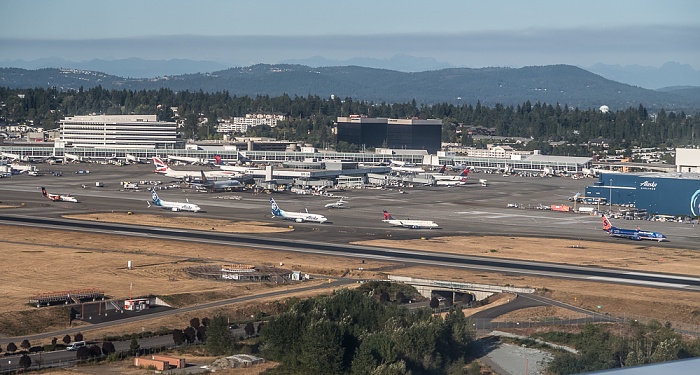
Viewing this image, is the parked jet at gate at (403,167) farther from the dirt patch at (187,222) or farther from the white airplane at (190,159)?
the dirt patch at (187,222)

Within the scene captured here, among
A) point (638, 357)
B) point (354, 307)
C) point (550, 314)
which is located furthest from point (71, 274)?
point (638, 357)

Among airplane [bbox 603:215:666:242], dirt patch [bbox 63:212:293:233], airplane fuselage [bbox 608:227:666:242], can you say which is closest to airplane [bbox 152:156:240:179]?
dirt patch [bbox 63:212:293:233]

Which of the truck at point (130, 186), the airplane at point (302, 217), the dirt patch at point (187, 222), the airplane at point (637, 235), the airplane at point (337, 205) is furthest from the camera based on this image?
the truck at point (130, 186)

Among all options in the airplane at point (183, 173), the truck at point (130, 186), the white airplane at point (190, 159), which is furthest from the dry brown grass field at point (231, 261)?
the white airplane at point (190, 159)

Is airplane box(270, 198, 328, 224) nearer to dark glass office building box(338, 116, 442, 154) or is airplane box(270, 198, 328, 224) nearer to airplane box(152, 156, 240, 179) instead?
airplane box(152, 156, 240, 179)

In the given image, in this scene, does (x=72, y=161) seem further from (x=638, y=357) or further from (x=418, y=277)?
(x=638, y=357)
